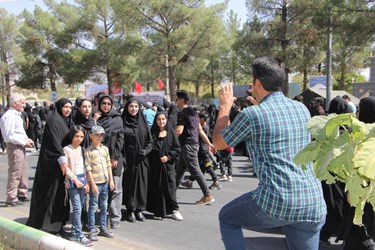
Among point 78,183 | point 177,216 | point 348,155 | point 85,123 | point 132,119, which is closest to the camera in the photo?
point 348,155

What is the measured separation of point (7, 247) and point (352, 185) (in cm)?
370

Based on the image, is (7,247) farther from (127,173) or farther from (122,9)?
(122,9)

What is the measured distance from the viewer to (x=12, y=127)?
633cm

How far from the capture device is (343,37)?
1614 cm

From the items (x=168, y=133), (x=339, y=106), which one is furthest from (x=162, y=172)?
(x=339, y=106)

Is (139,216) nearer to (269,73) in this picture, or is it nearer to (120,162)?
(120,162)

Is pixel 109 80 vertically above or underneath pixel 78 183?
above

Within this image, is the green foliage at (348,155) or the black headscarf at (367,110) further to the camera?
the black headscarf at (367,110)

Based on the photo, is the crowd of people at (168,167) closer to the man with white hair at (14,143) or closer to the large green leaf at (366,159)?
the man with white hair at (14,143)

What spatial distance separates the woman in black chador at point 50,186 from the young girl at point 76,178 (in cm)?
19

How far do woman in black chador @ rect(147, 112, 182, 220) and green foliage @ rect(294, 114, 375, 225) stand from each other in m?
4.42

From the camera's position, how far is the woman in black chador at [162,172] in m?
5.86

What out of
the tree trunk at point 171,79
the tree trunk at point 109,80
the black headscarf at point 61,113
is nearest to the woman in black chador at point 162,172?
the black headscarf at point 61,113

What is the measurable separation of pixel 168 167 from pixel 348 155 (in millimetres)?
4746
